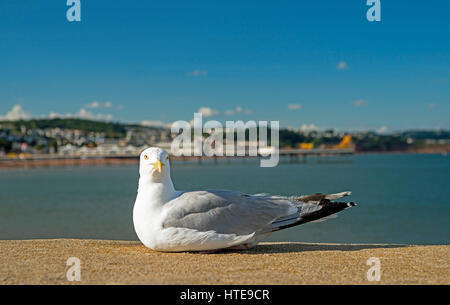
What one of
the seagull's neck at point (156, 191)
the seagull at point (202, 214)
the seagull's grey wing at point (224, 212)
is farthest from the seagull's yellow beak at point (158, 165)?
the seagull's grey wing at point (224, 212)

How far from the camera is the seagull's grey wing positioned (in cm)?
576

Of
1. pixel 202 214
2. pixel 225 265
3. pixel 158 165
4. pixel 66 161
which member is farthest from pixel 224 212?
pixel 66 161

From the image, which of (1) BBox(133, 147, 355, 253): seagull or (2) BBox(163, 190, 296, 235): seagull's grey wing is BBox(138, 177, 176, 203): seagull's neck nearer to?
(1) BBox(133, 147, 355, 253): seagull

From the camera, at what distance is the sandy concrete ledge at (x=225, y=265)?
4.58 meters

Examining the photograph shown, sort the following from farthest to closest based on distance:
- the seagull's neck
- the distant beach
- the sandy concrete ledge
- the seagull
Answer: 1. the distant beach
2. the seagull's neck
3. the seagull
4. the sandy concrete ledge

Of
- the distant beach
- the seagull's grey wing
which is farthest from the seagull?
the distant beach

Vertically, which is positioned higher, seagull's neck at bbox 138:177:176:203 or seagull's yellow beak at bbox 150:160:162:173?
seagull's yellow beak at bbox 150:160:162:173

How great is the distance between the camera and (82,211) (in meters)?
18.8

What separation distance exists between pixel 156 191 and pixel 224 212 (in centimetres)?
86

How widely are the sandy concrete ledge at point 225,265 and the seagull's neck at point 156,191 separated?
672mm

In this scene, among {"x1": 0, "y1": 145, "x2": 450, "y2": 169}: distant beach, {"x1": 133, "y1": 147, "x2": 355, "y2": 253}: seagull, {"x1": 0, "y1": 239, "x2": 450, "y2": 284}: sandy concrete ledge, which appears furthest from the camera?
{"x1": 0, "y1": 145, "x2": 450, "y2": 169}: distant beach

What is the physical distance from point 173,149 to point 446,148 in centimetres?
12518
